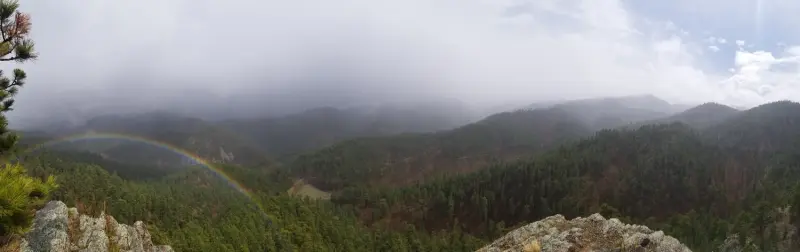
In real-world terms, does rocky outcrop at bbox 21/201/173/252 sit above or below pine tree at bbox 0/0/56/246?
below

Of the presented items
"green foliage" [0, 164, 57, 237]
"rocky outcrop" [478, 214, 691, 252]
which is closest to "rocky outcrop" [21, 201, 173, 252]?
"green foliage" [0, 164, 57, 237]

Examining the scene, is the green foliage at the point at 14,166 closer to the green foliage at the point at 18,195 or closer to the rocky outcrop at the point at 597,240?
the green foliage at the point at 18,195

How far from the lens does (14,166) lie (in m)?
18.2

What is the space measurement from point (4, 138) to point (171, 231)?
523ft

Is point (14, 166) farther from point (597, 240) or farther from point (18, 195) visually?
point (597, 240)

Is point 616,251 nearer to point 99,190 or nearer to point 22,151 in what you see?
point 22,151

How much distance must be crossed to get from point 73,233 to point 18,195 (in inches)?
1153

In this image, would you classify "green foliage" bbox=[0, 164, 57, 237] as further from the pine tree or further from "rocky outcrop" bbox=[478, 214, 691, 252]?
"rocky outcrop" bbox=[478, 214, 691, 252]

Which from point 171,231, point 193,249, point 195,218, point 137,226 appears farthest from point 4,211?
point 195,218

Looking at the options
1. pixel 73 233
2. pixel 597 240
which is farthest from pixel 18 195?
pixel 597 240

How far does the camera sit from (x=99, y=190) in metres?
188

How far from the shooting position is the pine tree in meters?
15.6

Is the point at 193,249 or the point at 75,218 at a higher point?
the point at 75,218

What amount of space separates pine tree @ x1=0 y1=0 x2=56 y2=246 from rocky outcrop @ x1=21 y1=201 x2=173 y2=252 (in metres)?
13.6
